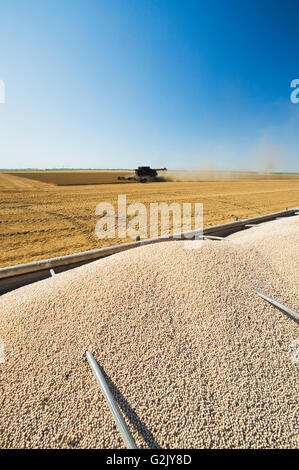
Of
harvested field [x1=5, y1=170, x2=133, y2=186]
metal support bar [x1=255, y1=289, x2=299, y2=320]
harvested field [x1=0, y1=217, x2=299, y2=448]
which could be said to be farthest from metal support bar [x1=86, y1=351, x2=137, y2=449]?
harvested field [x1=5, y1=170, x2=133, y2=186]

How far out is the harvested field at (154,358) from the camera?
1.44 metres

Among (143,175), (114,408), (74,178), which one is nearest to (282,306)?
(114,408)

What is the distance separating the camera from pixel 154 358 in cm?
182

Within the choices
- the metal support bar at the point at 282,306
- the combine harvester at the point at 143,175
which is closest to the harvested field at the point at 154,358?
the metal support bar at the point at 282,306

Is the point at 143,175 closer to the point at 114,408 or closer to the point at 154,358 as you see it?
the point at 154,358

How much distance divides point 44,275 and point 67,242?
208 centimetres

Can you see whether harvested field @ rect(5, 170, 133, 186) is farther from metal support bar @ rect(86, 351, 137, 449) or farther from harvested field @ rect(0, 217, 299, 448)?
metal support bar @ rect(86, 351, 137, 449)

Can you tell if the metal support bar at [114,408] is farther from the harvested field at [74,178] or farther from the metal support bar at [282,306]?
the harvested field at [74,178]

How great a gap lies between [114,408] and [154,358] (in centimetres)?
49

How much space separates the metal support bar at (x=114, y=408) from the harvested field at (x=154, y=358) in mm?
85

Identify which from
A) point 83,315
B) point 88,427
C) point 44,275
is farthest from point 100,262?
point 88,427

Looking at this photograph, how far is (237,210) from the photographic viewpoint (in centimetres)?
888

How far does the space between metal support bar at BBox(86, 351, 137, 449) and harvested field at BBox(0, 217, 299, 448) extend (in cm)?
9
